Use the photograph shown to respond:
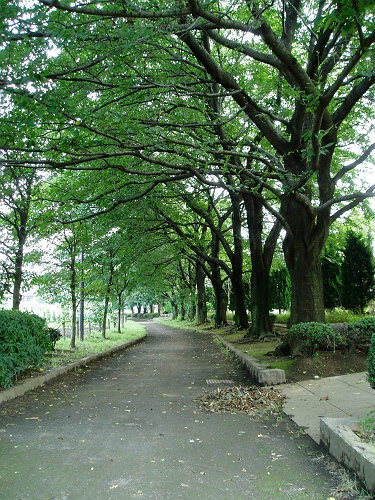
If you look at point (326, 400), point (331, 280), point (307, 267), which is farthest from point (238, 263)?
point (326, 400)

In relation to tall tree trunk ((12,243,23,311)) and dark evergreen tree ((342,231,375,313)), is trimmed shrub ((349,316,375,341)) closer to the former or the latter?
tall tree trunk ((12,243,23,311))

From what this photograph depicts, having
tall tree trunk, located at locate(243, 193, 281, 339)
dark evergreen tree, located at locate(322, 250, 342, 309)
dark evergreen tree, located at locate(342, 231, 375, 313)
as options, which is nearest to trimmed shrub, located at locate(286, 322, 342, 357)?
tall tree trunk, located at locate(243, 193, 281, 339)

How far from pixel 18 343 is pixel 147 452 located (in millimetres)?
4403

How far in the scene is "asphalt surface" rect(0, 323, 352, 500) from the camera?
12.7 ft

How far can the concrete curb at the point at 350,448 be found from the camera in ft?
12.1

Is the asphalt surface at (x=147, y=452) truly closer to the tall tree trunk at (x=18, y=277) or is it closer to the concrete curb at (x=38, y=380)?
the concrete curb at (x=38, y=380)

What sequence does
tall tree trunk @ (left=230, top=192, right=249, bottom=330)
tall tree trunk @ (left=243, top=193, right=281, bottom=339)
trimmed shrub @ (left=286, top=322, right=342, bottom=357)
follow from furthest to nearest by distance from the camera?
tall tree trunk @ (left=230, top=192, right=249, bottom=330)
tall tree trunk @ (left=243, top=193, right=281, bottom=339)
trimmed shrub @ (left=286, top=322, right=342, bottom=357)

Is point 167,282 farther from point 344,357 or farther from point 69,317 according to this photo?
point 344,357

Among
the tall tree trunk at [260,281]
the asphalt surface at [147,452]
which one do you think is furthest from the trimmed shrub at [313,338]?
the tall tree trunk at [260,281]

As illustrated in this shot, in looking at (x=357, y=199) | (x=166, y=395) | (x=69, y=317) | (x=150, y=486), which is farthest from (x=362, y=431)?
(x=69, y=317)

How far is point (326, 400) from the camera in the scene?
6.87m

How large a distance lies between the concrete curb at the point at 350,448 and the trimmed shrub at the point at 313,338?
14.8ft

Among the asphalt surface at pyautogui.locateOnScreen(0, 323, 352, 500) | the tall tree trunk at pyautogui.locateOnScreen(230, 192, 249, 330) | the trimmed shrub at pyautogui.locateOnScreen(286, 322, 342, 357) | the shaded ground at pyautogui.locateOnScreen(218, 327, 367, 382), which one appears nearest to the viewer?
the asphalt surface at pyautogui.locateOnScreen(0, 323, 352, 500)

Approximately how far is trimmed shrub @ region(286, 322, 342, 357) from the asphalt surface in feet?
8.74
